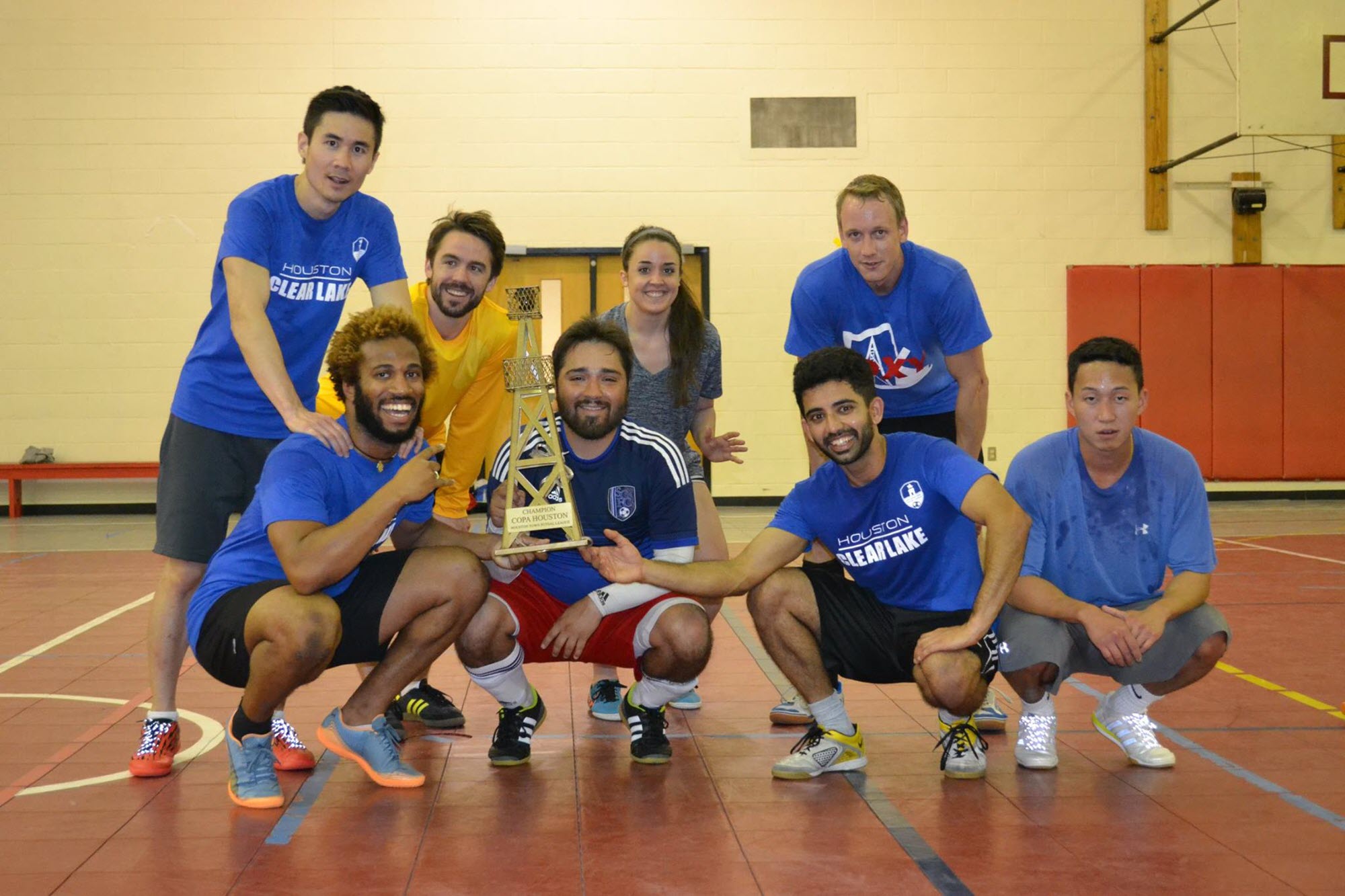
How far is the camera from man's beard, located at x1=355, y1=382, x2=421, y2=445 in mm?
3520

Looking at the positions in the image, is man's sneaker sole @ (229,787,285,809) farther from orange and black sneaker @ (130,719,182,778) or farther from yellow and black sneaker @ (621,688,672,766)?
yellow and black sneaker @ (621,688,672,766)

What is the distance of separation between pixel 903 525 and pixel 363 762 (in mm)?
1781

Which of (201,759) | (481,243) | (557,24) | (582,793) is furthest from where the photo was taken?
(557,24)

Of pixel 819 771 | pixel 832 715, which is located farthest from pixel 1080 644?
pixel 819 771

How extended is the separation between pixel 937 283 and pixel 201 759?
9.76ft

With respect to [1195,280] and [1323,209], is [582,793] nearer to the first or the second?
[1195,280]

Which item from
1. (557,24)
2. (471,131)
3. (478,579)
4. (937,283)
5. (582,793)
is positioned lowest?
(582,793)

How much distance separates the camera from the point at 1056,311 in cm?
1283

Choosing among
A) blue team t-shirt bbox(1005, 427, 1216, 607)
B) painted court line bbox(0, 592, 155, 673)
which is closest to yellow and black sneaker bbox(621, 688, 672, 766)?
blue team t-shirt bbox(1005, 427, 1216, 607)

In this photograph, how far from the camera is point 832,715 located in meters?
3.83

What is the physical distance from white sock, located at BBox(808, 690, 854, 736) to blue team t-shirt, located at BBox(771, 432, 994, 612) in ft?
1.20

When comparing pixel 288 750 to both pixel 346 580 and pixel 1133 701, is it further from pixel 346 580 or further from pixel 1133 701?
pixel 1133 701

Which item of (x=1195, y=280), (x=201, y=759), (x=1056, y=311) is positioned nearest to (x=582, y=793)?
(x=201, y=759)

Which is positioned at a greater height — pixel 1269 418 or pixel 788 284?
pixel 788 284
